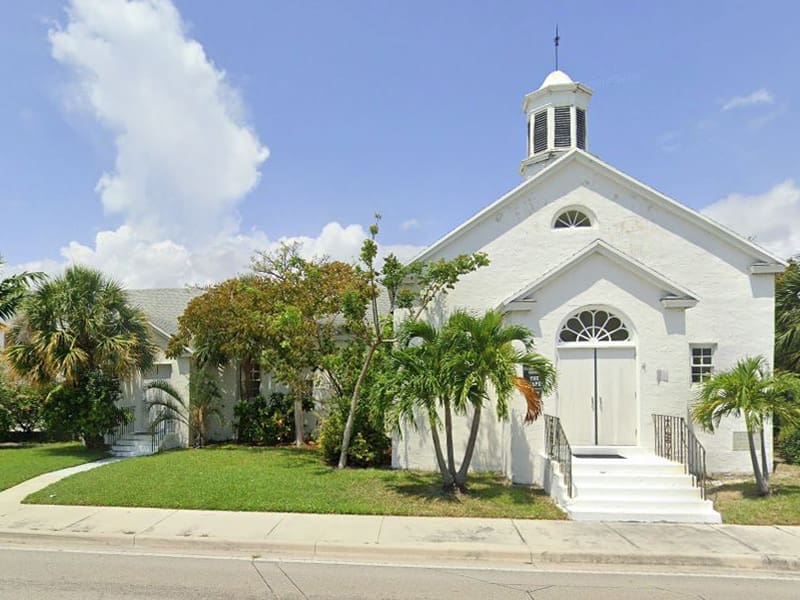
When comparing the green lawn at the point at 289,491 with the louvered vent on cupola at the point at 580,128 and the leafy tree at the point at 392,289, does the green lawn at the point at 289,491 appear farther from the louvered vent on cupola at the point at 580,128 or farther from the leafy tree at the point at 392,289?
the louvered vent on cupola at the point at 580,128

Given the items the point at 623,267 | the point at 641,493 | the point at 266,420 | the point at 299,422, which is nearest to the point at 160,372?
the point at 266,420

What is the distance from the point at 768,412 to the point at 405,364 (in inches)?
278

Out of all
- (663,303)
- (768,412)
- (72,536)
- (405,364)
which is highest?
(663,303)

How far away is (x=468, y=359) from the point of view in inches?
368

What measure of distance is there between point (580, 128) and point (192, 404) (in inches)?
634

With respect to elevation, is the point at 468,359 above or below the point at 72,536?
above

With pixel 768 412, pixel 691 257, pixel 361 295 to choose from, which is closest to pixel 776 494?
pixel 768 412

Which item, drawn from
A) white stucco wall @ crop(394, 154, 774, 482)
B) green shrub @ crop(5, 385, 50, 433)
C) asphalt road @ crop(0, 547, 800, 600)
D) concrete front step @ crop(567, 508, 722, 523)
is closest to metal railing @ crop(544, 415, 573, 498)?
white stucco wall @ crop(394, 154, 774, 482)

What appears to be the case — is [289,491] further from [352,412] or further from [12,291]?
[12,291]

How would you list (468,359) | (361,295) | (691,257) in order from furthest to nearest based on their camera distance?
(361,295) < (691,257) < (468,359)

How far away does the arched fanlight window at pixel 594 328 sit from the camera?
38.4 ft

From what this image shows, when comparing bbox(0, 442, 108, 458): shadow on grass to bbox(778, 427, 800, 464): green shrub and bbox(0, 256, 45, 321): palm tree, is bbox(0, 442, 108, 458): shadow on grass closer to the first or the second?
bbox(0, 256, 45, 321): palm tree

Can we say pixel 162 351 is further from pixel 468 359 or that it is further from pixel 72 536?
pixel 468 359

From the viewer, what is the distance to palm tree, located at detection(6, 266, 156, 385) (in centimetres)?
1505
